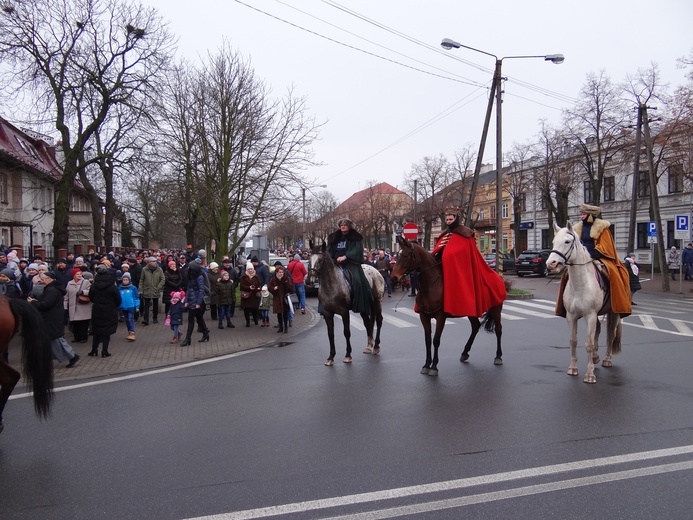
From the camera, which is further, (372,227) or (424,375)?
(372,227)

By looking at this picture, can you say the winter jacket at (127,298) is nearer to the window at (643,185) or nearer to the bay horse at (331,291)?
the bay horse at (331,291)

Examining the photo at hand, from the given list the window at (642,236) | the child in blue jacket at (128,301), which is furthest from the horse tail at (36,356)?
the window at (642,236)

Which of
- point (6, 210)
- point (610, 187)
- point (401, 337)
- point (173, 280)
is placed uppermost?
point (610, 187)

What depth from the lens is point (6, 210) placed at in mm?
29266

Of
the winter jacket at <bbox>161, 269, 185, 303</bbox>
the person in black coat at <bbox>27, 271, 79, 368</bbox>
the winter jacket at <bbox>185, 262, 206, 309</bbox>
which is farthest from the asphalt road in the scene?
the winter jacket at <bbox>161, 269, 185, 303</bbox>

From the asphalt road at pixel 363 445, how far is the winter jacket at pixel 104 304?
239 centimetres

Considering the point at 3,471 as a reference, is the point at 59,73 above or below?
above

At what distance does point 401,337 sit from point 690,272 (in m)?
26.0

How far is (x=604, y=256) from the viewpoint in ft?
27.2

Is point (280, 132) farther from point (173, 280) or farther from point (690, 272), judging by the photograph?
point (690, 272)

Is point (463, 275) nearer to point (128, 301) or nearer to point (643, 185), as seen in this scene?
point (128, 301)

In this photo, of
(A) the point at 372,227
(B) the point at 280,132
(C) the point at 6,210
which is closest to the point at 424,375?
(B) the point at 280,132

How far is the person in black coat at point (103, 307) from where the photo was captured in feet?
35.3

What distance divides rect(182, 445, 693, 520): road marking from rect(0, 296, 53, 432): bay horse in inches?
111
